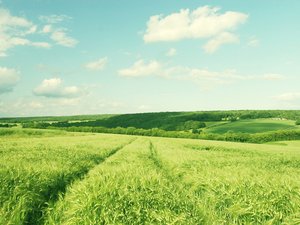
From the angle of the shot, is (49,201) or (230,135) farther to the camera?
(230,135)

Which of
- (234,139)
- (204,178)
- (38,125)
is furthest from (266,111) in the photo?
(204,178)

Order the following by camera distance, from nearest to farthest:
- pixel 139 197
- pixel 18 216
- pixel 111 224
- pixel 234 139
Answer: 1. pixel 111 224
2. pixel 18 216
3. pixel 139 197
4. pixel 234 139

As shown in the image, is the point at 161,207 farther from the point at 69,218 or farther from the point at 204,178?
the point at 204,178

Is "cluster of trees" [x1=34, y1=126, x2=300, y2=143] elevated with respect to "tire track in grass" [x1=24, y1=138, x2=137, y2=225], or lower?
lower

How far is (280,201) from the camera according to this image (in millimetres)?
8180

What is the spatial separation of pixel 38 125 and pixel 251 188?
97241 mm

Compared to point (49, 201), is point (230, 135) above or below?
below

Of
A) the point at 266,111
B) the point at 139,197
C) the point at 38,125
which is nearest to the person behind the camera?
the point at 139,197

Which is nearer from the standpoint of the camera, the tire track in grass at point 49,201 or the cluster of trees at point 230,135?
the tire track in grass at point 49,201

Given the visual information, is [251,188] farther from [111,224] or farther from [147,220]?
[111,224]

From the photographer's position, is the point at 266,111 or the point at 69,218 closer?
the point at 69,218

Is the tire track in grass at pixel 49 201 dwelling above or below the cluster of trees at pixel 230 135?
above

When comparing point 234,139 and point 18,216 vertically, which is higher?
point 18,216

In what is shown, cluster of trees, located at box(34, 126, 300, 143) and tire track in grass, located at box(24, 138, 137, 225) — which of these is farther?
cluster of trees, located at box(34, 126, 300, 143)
